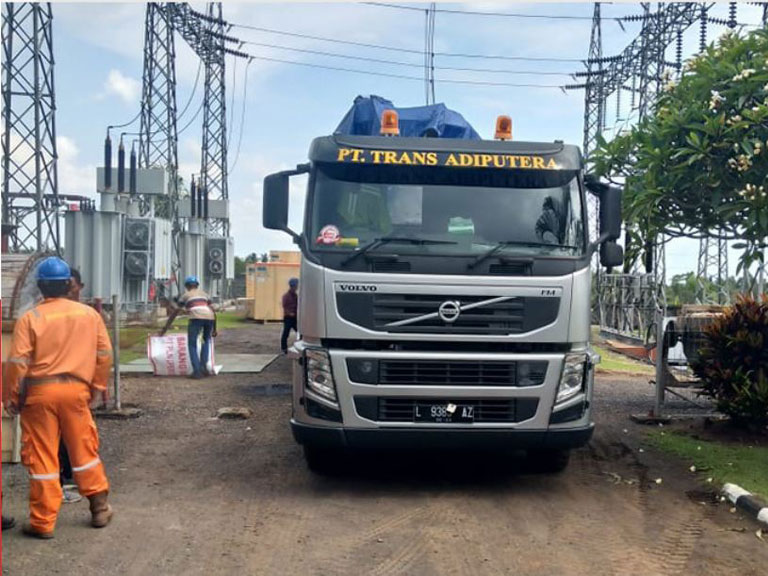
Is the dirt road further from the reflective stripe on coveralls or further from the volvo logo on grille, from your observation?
the volvo logo on grille

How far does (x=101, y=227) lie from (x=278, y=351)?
21.0 feet

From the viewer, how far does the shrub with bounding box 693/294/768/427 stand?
8.74m

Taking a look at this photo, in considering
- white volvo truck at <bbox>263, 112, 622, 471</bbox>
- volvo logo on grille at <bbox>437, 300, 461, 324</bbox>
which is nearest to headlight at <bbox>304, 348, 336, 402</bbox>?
white volvo truck at <bbox>263, 112, 622, 471</bbox>

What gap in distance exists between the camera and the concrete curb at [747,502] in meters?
6.28

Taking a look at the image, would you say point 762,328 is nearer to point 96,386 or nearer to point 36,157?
point 96,386

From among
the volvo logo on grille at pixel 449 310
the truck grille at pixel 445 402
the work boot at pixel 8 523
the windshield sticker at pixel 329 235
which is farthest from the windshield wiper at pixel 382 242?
the work boot at pixel 8 523

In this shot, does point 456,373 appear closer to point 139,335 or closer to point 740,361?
point 740,361

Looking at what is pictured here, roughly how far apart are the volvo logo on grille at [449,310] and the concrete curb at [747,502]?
2703 mm

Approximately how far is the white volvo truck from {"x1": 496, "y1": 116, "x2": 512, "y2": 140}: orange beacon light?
85cm

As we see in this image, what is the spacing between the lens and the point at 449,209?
277 inches

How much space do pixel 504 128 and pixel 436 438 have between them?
3.03m

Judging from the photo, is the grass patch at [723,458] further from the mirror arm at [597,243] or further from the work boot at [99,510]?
the work boot at [99,510]

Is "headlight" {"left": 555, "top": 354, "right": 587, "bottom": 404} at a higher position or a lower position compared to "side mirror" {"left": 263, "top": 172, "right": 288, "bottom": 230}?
lower

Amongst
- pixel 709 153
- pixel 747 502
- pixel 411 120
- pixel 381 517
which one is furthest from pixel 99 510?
pixel 709 153
